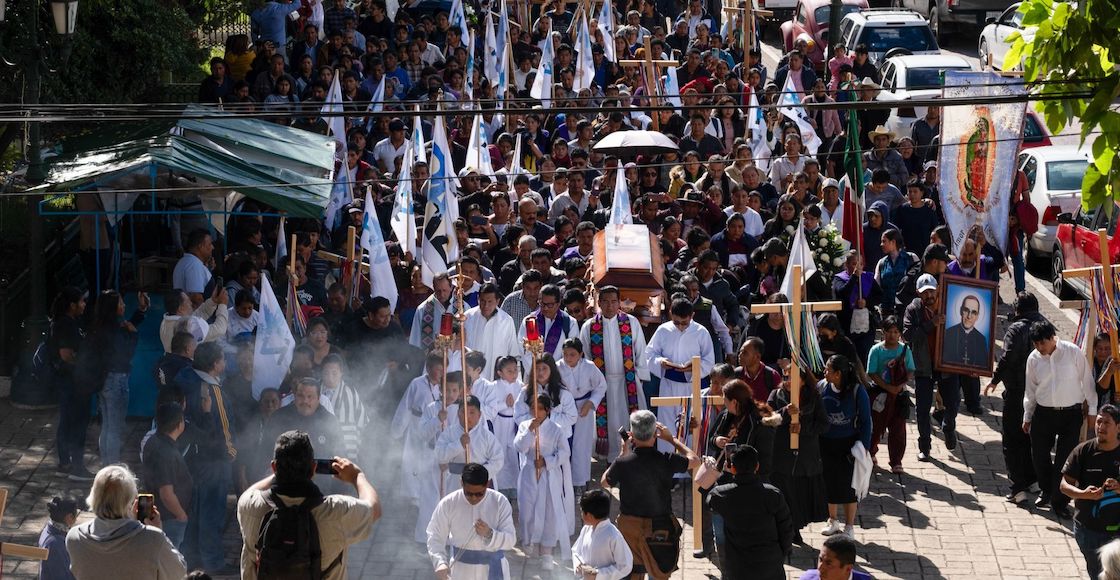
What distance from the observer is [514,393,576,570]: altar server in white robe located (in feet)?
37.5

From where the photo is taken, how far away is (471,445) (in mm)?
11125

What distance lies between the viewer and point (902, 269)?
15.0 m

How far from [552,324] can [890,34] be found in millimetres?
15996

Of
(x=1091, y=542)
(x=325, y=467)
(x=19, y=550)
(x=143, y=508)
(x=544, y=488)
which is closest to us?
(x=325, y=467)

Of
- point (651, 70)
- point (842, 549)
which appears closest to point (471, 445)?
point (842, 549)

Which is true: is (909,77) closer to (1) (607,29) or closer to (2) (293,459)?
(1) (607,29)

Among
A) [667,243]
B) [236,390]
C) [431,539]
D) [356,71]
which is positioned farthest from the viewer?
[356,71]

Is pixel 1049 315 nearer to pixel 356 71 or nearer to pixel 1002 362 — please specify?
pixel 1002 362

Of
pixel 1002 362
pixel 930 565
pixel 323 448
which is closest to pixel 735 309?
pixel 1002 362

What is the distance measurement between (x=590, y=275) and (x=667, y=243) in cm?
115

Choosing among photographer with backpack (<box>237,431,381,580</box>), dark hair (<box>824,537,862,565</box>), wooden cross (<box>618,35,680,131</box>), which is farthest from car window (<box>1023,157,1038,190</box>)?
photographer with backpack (<box>237,431,381,580</box>)

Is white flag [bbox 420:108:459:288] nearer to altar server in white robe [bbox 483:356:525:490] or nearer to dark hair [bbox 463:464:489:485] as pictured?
altar server in white robe [bbox 483:356:525:490]

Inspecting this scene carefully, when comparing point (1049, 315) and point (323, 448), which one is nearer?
point (323, 448)

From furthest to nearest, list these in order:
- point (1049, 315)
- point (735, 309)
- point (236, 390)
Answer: point (1049, 315)
point (735, 309)
point (236, 390)
